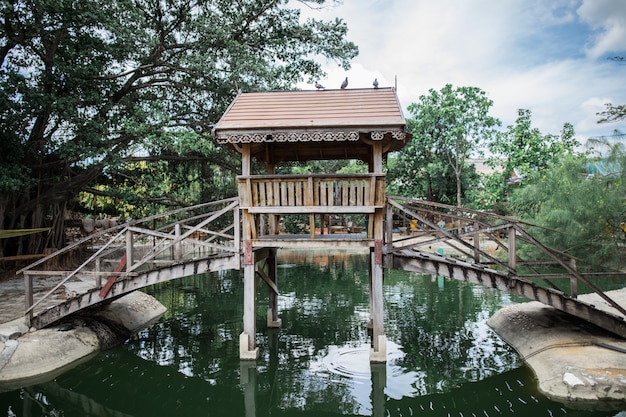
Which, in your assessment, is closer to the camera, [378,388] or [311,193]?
[378,388]

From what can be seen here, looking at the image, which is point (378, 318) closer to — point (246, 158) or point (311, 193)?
point (311, 193)

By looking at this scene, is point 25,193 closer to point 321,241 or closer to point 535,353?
point 321,241

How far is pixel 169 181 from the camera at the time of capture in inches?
646

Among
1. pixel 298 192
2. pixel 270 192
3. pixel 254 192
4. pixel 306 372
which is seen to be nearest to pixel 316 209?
pixel 298 192

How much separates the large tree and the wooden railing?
15.5 feet

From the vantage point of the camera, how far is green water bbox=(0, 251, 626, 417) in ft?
24.0

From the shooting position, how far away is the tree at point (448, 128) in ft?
85.7

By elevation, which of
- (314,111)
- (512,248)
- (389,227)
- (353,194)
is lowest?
(512,248)

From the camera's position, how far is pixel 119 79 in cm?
1456

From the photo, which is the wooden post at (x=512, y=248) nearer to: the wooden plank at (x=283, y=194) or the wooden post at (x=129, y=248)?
the wooden plank at (x=283, y=194)

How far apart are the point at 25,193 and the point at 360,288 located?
11078mm

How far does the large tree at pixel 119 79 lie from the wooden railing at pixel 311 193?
4727 millimetres

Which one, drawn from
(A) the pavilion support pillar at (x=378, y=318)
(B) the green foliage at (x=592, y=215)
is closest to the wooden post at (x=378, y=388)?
(A) the pavilion support pillar at (x=378, y=318)

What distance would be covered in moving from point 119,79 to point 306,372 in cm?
1081
